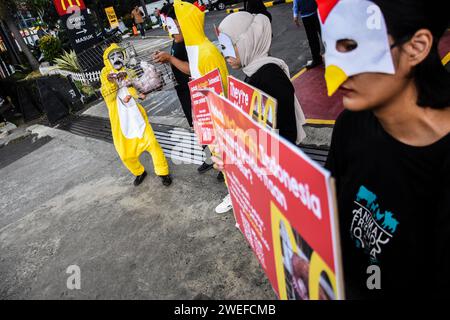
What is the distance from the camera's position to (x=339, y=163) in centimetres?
150

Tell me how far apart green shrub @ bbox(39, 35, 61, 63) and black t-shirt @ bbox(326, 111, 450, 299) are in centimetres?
1272

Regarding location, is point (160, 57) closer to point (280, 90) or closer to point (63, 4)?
point (280, 90)

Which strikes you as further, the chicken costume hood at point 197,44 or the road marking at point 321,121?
the road marking at point 321,121

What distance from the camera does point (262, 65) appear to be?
245 centimetres

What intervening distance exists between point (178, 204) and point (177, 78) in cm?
179

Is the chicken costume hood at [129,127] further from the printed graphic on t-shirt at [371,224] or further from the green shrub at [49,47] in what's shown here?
the green shrub at [49,47]

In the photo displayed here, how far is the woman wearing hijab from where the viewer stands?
2.37 m

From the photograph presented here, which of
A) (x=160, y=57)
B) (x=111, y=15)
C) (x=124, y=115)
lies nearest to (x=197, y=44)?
(x=160, y=57)

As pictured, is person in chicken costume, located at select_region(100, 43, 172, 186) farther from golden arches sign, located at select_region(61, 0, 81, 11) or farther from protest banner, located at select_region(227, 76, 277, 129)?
golden arches sign, located at select_region(61, 0, 81, 11)

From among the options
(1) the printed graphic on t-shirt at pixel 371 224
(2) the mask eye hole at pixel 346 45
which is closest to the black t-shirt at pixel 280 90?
(1) the printed graphic on t-shirt at pixel 371 224

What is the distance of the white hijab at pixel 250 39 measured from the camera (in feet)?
8.07

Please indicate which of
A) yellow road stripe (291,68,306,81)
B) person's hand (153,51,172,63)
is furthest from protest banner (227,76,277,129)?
yellow road stripe (291,68,306,81)

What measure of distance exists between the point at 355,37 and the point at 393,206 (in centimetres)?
67

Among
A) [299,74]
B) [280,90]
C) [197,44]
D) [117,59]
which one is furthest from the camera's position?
[299,74]
